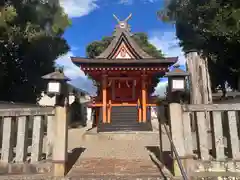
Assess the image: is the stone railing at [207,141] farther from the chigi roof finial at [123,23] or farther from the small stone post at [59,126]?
the chigi roof finial at [123,23]

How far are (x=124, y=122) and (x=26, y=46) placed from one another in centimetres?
759

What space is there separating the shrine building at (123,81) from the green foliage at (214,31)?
3229 mm

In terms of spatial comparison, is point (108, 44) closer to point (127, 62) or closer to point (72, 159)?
point (127, 62)

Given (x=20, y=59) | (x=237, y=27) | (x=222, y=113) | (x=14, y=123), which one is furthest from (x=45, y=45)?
(x=222, y=113)

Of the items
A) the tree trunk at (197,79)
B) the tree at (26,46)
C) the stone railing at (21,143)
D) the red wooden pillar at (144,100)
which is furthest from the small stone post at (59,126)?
the red wooden pillar at (144,100)

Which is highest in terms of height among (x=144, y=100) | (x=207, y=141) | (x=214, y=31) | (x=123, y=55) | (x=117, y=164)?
(x=214, y=31)

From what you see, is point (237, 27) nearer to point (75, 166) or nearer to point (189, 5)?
point (189, 5)

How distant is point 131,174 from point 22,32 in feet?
35.6

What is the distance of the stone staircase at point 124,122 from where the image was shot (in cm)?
1304

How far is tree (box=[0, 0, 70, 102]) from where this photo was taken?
12219mm

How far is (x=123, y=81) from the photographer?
16406 millimetres

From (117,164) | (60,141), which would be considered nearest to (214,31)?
(117,164)

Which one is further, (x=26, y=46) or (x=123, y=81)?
(x=123, y=81)

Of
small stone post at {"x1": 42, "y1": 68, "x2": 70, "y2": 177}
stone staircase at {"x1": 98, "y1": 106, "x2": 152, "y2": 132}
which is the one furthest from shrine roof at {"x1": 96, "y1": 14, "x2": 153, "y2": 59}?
small stone post at {"x1": 42, "y1": 68, "x2": 70, "y2": 177}
